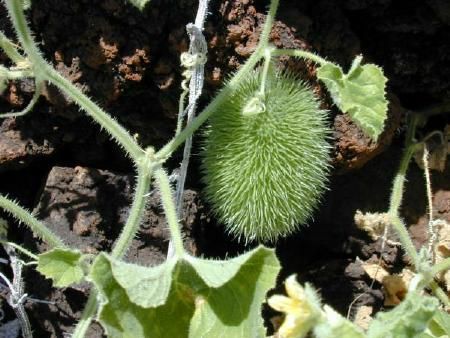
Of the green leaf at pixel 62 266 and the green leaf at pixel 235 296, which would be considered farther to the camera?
the green leaf at pixel 62 266

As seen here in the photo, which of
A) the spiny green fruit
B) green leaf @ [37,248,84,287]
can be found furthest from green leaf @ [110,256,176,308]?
the spiny green fruit

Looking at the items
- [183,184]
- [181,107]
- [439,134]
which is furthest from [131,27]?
[439,134]

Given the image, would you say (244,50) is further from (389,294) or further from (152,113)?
(389,294)

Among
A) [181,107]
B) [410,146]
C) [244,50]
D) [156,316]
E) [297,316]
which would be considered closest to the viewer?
[297,316]

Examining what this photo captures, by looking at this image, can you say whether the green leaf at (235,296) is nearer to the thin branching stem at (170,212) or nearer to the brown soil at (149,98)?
the thin branching stem at (170,212)

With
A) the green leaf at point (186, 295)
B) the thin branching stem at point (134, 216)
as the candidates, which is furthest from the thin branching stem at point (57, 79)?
the green leaf at point (186, 295)

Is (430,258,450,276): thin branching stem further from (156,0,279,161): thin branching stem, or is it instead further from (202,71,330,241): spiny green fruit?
(156,0,279,161): thin branching stem
